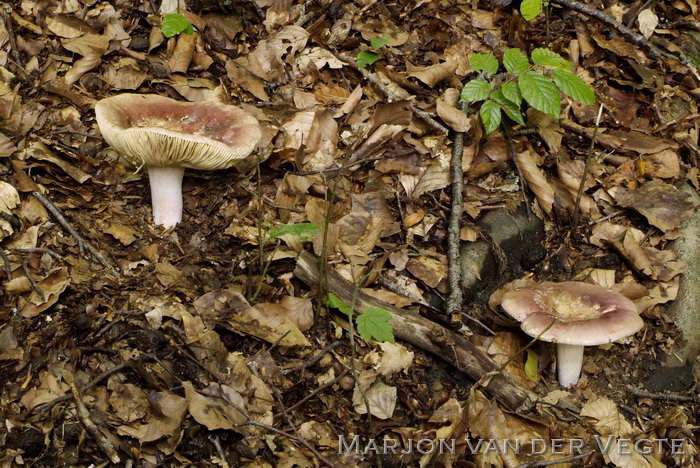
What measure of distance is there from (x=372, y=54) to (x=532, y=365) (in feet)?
7.67

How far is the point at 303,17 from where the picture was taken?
4367 mm

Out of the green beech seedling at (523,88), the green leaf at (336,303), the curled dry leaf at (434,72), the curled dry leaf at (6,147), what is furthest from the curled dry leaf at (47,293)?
the curled dry leaf at (434,72)

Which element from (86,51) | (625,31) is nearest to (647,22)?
(625,31)

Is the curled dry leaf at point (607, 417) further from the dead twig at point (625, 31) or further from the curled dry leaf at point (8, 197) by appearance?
the curled dry leaf at point (8, 197)

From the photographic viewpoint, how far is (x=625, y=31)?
439cm

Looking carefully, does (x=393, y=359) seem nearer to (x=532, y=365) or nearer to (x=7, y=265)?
(x=532, y=365)

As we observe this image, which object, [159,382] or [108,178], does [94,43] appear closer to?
[108,178]

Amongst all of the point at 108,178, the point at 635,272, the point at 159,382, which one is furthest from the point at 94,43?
the point at 635,272

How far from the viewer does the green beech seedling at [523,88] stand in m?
3.39

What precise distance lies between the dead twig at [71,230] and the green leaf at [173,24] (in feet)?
4.22

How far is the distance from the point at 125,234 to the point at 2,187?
0.65m

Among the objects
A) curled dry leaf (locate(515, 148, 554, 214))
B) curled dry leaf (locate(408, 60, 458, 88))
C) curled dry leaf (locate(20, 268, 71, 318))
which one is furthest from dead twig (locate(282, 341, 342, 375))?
curled dry leaf (locate(408, 60, 458, 88))

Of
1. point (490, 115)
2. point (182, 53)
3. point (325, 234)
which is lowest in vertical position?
point (325, 234)

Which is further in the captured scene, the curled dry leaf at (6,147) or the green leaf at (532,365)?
the curled dry leaf at (6,147)
